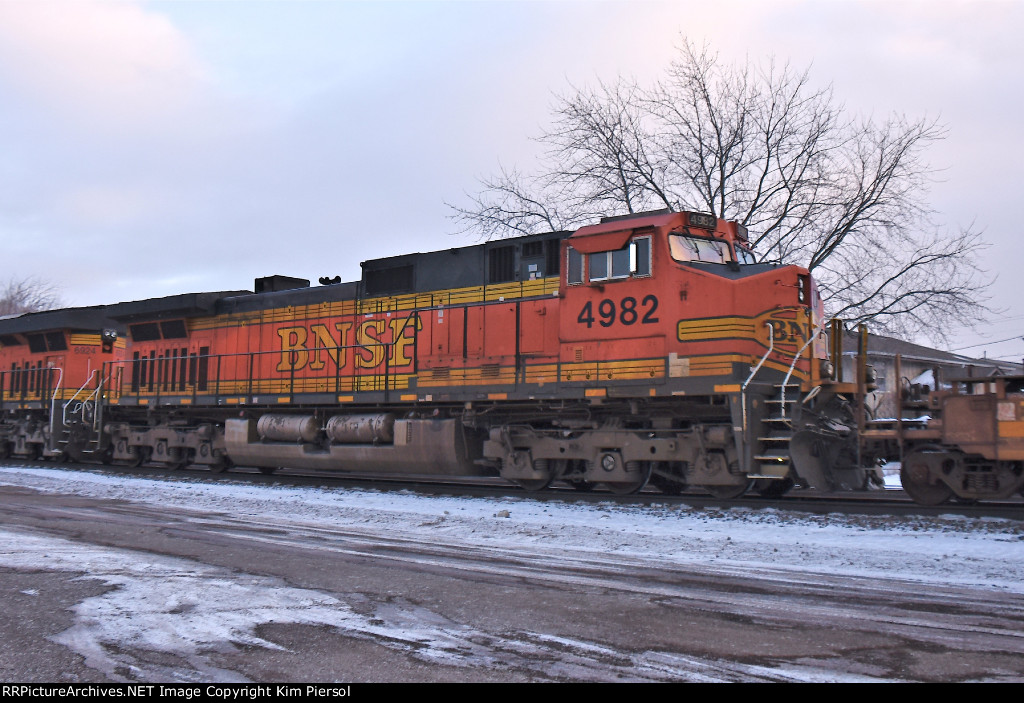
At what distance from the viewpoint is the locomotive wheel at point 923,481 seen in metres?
9.92

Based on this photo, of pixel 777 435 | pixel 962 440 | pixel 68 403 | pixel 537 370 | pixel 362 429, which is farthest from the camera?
pixel 68 403

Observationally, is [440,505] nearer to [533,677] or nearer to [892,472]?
[533,677]

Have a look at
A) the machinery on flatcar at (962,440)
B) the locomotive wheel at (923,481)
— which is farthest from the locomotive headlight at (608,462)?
the locomotive wheel at (923,481)

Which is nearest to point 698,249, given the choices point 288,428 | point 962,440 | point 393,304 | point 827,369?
point 827,369

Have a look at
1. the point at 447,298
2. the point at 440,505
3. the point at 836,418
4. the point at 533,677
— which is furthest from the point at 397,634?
the point at 447,298

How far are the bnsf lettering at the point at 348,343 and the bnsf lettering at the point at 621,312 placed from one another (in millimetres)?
3319

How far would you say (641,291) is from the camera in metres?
11.1

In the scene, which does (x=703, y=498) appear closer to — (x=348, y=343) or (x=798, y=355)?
(x=798, y=355)

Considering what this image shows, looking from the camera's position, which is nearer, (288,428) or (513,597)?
(513,597)

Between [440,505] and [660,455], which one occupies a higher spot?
[660,455]

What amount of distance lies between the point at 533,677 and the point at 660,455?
23.7ft

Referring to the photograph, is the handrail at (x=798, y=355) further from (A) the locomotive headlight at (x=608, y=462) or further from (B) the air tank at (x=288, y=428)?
(B) the air tank at (x=288, y=428)

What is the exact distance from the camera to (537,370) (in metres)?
12.1

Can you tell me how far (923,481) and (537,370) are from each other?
5155 millimetres
